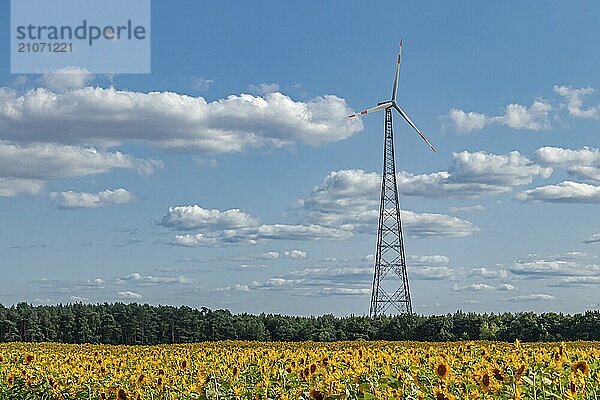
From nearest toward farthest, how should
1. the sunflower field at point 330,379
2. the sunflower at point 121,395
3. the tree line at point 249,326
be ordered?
the sunflower field at point 330,379, the sunflower at point 121,395, the tree line at point 249,326

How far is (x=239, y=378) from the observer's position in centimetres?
986

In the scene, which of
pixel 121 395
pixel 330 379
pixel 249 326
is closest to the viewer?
pixel 330 379

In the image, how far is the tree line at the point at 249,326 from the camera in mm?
37250

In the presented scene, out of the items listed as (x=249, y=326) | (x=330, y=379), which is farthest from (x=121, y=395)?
(x=249, y=326)

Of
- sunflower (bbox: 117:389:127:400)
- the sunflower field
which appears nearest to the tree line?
the sunflower field

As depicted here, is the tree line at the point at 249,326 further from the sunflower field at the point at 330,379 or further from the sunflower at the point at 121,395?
the sunflower at the point at 121,395

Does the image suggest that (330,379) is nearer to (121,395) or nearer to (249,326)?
(121,395)

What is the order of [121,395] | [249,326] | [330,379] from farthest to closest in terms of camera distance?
[249,326], [121,395], [330,379]

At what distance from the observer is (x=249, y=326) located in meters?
47.6

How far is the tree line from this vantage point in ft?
122

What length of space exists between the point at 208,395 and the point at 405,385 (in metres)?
2.23

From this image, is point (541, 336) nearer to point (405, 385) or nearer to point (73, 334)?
point (405, 385)

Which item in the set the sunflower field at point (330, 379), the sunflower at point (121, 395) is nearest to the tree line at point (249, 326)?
the sunflower field at point (330, 379)

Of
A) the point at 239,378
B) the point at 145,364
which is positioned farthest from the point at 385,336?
the point at 239,378
